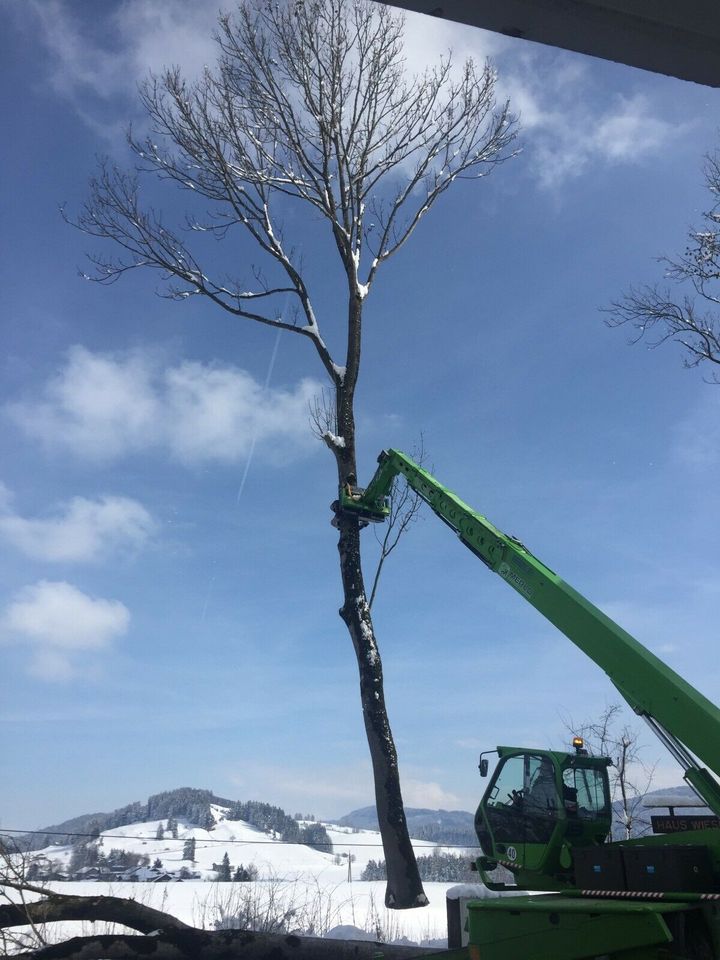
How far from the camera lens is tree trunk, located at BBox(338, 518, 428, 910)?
36.4 feet

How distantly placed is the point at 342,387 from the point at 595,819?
9.27 metres

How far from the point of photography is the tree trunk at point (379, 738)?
11094mm

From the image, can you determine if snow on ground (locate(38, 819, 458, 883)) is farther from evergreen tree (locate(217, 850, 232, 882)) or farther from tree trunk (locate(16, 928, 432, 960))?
tree trunk (locate(16, 928, 432, 960))

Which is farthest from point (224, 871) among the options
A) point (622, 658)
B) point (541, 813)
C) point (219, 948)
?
point (622, 658)

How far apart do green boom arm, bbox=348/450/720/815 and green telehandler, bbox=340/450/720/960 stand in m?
0.01

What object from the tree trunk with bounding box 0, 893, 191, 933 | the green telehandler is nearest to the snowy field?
the tree trunk with bounding box 0, 893, 191, 933

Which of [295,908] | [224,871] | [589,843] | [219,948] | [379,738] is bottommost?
[219,948]

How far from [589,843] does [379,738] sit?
15.9ft

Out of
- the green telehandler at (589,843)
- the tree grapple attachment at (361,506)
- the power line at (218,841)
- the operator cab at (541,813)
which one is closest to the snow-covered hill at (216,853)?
the power line at (218,841)

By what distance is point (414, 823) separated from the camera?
40.9ft

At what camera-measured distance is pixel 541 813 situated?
25.2 feet

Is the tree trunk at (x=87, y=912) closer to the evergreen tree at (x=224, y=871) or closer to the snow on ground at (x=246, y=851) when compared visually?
the snow on ground at (x=246, y=851)

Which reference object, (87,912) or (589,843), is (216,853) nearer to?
(87,912)

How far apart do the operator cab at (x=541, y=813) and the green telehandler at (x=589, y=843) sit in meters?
0.01
